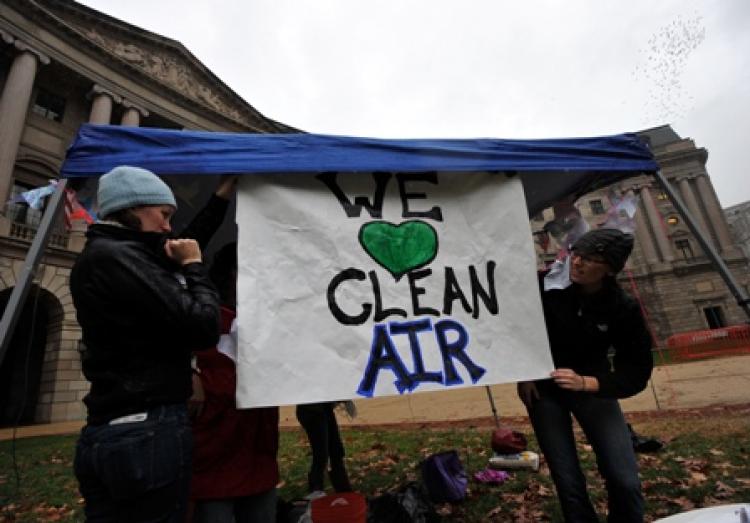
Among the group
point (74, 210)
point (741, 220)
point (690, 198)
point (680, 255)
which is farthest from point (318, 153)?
point (741, 220)

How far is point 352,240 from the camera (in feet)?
6.93

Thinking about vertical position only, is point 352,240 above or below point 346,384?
above

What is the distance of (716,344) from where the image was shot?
19344mm

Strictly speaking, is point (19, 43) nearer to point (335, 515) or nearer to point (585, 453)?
point (335, 515)

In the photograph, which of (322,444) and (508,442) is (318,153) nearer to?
(322,444)

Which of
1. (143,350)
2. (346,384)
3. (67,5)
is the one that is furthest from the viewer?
(67,5)

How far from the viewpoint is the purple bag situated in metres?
3.22

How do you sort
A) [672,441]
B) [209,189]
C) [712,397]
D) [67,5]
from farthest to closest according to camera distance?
[67,5], [712,397], [672,441], [209,189]

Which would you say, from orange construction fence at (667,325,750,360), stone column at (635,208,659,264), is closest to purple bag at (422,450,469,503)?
orange construction fence at (667,325,750,360)

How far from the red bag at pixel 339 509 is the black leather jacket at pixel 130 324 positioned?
4.72 ft

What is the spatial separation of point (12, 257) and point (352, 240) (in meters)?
17.8

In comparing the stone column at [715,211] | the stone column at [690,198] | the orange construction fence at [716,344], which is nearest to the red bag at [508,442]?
the orange construction fence at [716,344]

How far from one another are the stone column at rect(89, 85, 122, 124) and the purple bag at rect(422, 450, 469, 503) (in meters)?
22.1

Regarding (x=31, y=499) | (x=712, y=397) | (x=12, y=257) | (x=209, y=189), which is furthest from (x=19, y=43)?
(x=712, y=397)
